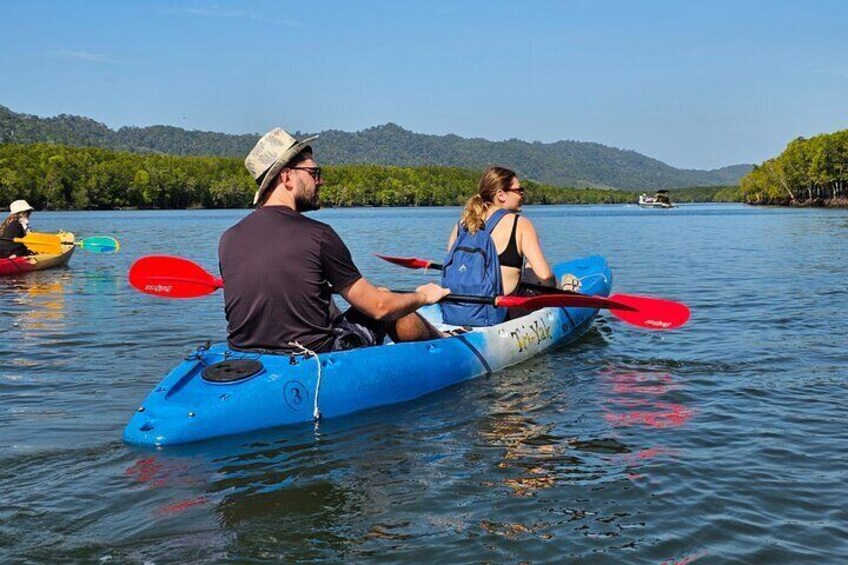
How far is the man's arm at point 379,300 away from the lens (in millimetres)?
6316

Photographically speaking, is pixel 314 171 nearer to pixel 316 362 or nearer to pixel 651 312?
pixel 316 362

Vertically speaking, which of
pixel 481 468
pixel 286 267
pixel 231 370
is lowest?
pixel 481 468

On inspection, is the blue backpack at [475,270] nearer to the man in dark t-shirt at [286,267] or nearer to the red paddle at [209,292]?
the red paddle at [209,292]

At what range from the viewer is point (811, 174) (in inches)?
4222

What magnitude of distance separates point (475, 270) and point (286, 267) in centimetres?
323

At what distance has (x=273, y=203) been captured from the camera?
6266 mm

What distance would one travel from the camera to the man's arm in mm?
6316

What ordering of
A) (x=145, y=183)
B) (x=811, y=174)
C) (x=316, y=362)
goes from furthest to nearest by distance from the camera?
(x=145, y=183), (x=811, y=174), (x=316, y=362)

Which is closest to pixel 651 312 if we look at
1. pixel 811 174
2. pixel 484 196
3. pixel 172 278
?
pixel 484 196

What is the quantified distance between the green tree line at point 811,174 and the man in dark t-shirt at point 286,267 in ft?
367

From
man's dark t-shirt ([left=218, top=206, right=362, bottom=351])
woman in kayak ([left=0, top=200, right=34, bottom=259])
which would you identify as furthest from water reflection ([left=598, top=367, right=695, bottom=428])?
woman in kayak ([left=0, top=200, right=34, bottom=259])

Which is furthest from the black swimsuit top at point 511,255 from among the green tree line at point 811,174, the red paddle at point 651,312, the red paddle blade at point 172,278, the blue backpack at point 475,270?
the green tree line at point 811,174

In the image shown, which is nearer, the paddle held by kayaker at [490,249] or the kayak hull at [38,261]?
the paddle held by kayaker at [490,249]

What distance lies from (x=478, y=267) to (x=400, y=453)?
322 cm
